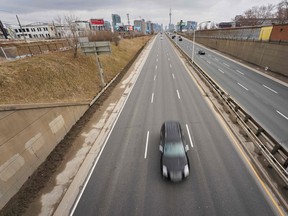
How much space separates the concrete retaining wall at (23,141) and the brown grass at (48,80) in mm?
8445

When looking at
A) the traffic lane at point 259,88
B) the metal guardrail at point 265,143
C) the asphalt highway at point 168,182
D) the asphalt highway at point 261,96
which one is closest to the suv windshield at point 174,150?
the asphalt highway at point 168,182

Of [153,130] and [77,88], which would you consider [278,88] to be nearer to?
[153,130]

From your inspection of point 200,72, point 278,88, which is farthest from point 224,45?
point 278,88

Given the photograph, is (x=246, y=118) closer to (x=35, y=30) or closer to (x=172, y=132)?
(x=172, y=132)

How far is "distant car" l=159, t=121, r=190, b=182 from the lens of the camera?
8.68 meters

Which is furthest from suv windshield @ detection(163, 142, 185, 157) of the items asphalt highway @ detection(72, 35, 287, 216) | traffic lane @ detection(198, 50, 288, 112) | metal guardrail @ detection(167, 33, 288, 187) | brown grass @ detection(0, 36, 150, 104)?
brown grass @ detection(0, 36, 150, 104)

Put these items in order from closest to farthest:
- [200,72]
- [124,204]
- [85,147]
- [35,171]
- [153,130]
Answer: [124,204] → [35,171] → [85,147] → [153,130] → [200,72]

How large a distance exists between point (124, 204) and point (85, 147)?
5.88m

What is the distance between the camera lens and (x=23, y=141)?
957cm

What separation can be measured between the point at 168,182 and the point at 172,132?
3.17m

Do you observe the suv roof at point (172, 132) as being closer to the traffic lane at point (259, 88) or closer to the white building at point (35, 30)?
the traffic lane at point (259, 88)

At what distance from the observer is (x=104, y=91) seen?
72.7 feet

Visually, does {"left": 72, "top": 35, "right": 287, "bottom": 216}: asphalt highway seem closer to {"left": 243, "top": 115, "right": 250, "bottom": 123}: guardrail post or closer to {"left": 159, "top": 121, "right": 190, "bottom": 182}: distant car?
{"left": 159, "top": 121, "right": 190, "bottom": 182}: distant car

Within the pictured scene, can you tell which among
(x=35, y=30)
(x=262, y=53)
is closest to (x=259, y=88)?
(x=262, y=53)
